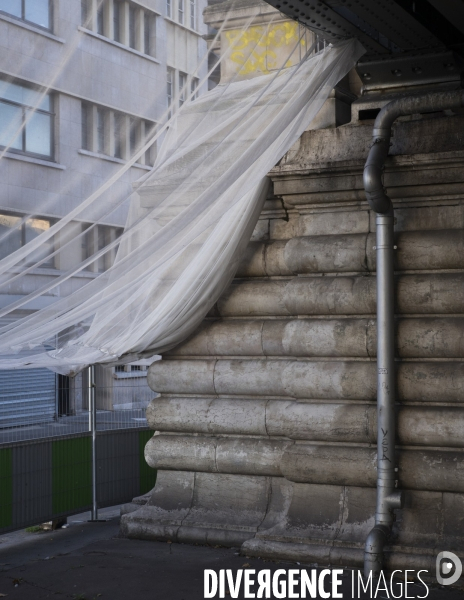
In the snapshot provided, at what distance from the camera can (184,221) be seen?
6.52 meters

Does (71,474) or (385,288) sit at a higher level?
(385,288)

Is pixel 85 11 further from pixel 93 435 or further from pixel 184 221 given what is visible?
pixel 93 435

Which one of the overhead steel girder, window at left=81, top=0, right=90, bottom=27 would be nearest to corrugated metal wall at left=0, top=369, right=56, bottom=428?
window at left=81, top=0, right=90, bottom=27

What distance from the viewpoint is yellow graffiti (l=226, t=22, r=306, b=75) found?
641 centimetres

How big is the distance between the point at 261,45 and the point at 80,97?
182cm

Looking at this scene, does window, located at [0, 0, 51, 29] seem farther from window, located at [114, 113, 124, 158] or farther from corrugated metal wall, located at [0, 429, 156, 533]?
corrugated metal wall, located at [0, 429, 156, 533]

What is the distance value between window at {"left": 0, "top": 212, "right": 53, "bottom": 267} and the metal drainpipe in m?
2.65

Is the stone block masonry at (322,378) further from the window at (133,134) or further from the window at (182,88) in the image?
the window at (133,134)

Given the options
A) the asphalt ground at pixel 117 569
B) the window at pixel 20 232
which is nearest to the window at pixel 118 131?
the window at pixel 20 232

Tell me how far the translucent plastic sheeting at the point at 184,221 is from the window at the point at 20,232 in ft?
0.40

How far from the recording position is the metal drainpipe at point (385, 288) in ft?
22.5


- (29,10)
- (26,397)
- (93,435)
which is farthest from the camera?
(93,435)

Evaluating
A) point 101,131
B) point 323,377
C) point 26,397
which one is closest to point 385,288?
point 323,377

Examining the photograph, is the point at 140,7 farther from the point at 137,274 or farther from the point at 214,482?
the point at 214,482
